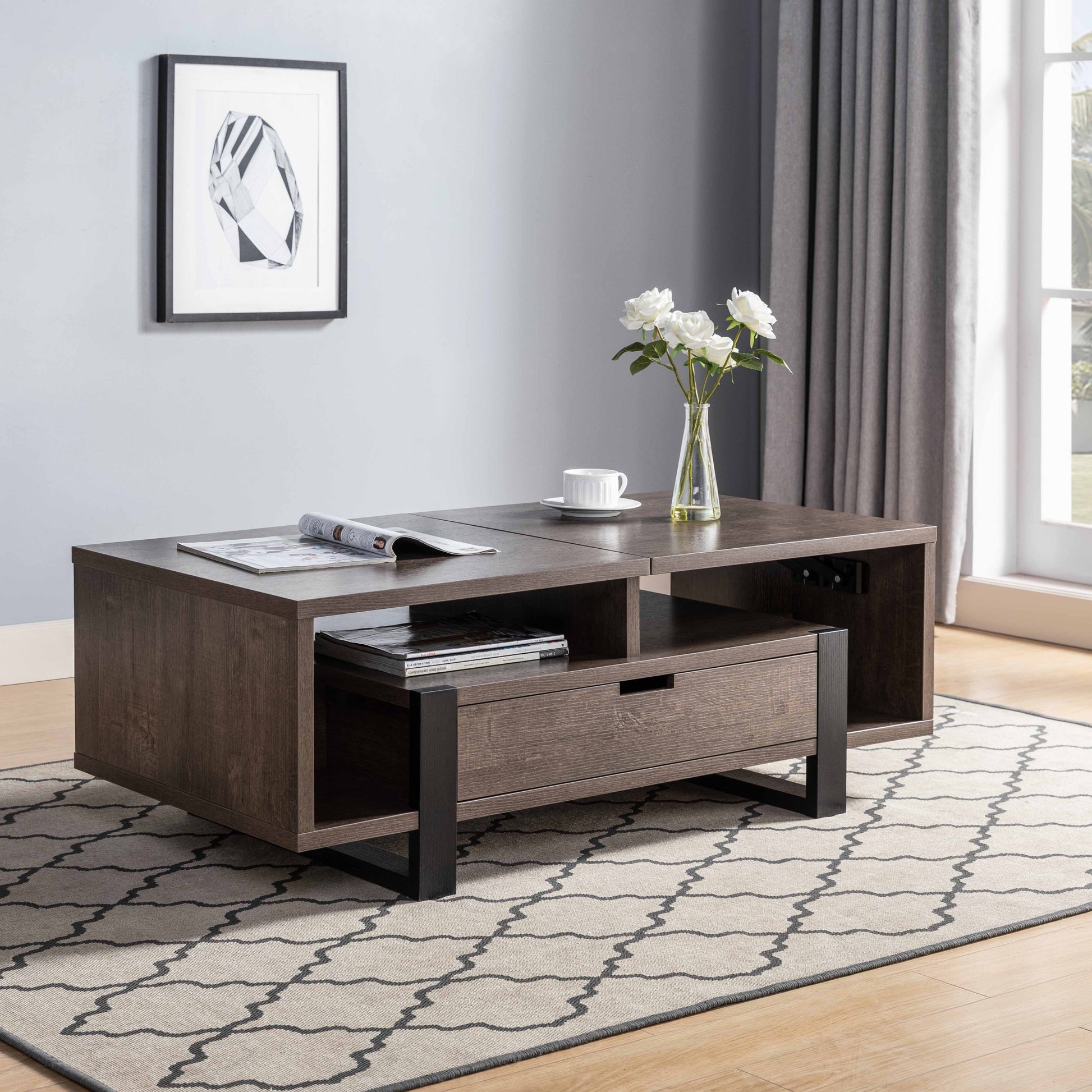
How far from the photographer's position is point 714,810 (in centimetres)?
290

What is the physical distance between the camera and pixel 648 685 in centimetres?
271

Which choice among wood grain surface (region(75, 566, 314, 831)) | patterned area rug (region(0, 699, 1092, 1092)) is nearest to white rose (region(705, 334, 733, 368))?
patterned area rug (region(0, 699, 1092, 1092))

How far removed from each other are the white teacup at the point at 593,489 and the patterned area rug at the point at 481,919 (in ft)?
1.74

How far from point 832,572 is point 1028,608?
1.51 m

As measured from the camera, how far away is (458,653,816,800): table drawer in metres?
2.44

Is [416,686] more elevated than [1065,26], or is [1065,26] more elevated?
[1065,26]

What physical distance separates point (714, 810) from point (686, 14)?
2.69 meters

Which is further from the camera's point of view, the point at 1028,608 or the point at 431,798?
the point at 1028,608

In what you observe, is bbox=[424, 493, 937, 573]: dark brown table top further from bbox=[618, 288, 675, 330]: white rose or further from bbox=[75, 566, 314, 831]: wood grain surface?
bbox=[75, 566, 314, 831]: wood grain surface

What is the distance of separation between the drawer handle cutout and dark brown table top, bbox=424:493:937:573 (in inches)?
6.8

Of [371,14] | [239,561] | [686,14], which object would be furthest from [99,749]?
[686,14]

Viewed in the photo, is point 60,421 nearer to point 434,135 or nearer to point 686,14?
point 434,135

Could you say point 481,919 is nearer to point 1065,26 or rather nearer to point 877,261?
point 877,261

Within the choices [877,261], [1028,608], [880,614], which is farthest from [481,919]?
[877,261]
